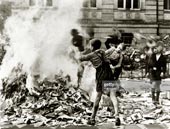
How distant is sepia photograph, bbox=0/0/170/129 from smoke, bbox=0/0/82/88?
0.01 m

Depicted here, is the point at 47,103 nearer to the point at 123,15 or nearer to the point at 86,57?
the point at 86,57

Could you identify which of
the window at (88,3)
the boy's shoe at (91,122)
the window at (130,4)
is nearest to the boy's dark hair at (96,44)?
the window at (88,3)

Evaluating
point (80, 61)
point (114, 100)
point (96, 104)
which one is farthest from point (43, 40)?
point (114, 100)

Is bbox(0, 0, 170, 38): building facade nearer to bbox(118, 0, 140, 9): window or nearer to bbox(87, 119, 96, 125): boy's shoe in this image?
bbox(118, 0, 140, 9): window

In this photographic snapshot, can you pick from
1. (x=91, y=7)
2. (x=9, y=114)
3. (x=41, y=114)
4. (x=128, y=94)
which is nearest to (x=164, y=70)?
(x=128, y=94)

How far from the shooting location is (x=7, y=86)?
207 inches

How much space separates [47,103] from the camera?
17.3 feet

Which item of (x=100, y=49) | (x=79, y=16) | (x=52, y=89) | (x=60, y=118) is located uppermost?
(x=79, y=16)

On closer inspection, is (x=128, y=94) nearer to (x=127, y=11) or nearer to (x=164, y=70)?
(x=164, y=70)

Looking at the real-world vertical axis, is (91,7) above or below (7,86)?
above

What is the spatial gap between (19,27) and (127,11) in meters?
1.27

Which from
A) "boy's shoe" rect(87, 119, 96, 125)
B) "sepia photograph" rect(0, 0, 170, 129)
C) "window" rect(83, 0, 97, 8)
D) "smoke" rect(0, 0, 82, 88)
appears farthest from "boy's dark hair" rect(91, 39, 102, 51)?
"boy's shoe" rect(87, 119, 96, 125)

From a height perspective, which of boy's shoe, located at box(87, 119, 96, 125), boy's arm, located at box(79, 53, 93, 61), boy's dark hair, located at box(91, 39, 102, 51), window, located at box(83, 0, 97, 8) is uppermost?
window, located at box(83, 0, 97, 8)

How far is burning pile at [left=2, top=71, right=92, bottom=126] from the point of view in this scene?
5258mm
